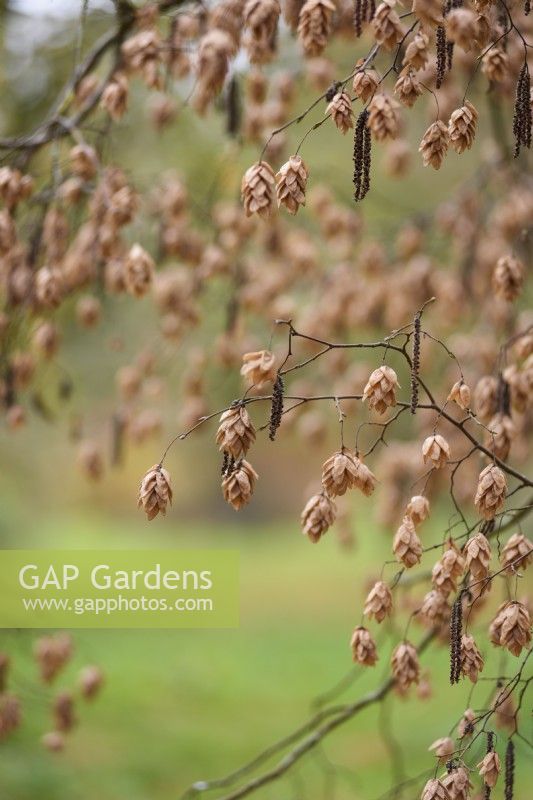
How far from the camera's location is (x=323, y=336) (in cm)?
497

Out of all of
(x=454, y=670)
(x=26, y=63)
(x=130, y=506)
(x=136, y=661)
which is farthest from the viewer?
(x=130, y=506)

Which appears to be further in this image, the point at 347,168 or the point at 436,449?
the point at 347,168

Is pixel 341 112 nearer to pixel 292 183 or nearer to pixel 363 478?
pixel 292 183

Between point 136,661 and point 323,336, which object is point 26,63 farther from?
point 136,661

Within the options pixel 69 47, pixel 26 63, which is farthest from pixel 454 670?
pixel 26 63

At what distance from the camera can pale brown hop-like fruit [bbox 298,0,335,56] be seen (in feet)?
6.89

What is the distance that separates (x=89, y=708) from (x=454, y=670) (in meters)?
5.88

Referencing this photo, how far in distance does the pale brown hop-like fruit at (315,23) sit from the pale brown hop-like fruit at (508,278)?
91 centimetres

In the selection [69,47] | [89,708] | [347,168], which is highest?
[347,168]

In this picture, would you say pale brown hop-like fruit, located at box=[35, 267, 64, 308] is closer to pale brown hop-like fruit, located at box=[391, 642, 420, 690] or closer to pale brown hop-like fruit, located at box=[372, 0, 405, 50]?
pale brown hop-like fruit, located at box=[372, 0, 405, 50]

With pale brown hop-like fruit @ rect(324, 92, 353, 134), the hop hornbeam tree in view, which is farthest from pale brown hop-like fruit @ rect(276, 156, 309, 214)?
pale brown hop-like fruit @ rect(324, 92, 353, 134)

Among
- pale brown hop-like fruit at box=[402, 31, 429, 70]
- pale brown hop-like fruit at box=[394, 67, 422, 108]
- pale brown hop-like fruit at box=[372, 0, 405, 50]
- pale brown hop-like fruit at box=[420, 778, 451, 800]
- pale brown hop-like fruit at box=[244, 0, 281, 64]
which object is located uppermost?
pale brown hop-like fruit at box=[244, 0, 281, 64]

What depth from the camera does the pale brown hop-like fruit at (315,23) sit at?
2102 millimetres

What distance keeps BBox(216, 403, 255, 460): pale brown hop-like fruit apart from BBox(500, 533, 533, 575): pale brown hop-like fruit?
2.01ft
